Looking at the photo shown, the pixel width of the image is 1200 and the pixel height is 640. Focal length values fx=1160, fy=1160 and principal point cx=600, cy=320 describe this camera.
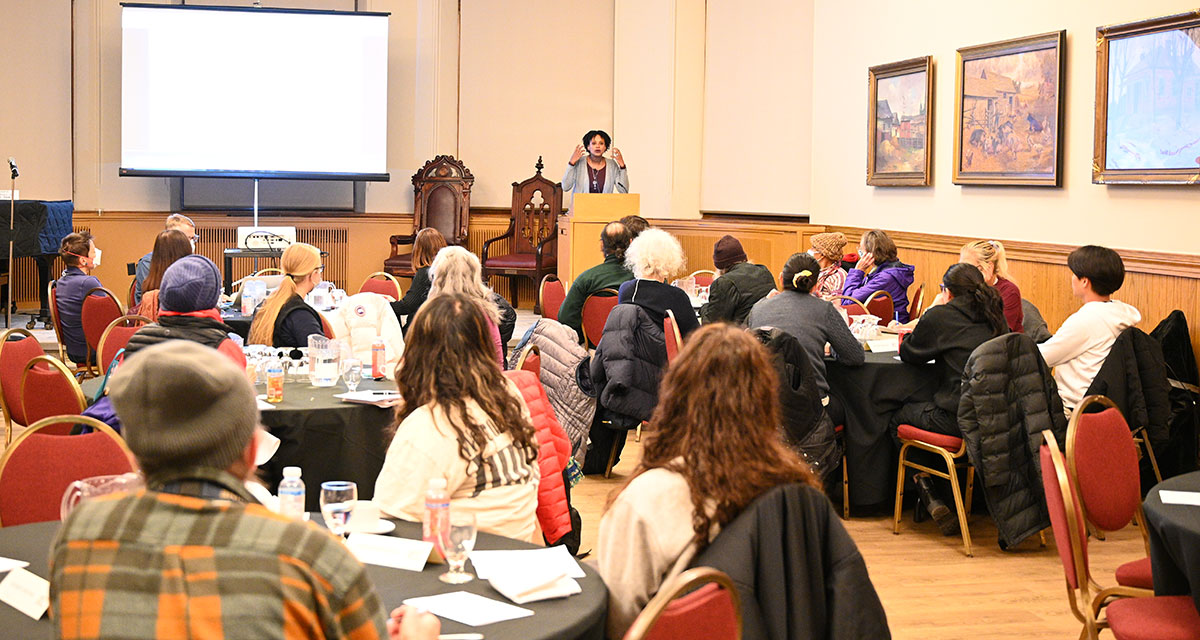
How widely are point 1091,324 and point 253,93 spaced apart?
946 centimetres

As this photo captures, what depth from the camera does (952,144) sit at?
354 inches

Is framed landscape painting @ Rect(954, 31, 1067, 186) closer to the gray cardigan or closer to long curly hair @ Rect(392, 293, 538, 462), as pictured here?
the gray cardigan

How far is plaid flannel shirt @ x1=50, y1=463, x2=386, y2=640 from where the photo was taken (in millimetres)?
1461

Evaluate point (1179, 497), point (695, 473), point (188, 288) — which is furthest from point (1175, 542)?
point (188, 288)

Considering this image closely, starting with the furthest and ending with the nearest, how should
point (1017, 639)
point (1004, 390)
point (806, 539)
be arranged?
point (1004, 390) < point (1017, 639) < point (806, 539)

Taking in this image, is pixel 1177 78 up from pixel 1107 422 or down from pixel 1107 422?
up

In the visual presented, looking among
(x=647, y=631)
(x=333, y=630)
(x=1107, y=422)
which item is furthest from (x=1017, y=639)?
(x=333, y=630)

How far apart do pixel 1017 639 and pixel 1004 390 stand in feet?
4.08

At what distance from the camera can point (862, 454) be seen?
224 inches

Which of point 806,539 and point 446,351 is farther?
point 446,351

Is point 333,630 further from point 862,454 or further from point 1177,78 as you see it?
point 1177,78

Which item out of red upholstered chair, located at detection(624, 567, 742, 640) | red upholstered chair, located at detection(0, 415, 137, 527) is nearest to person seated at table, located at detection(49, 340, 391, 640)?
red upholstered chair, located at detection(624, 567, 742, 640)

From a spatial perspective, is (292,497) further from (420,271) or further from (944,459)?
(420,271)

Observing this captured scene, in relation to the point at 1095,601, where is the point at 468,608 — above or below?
above
